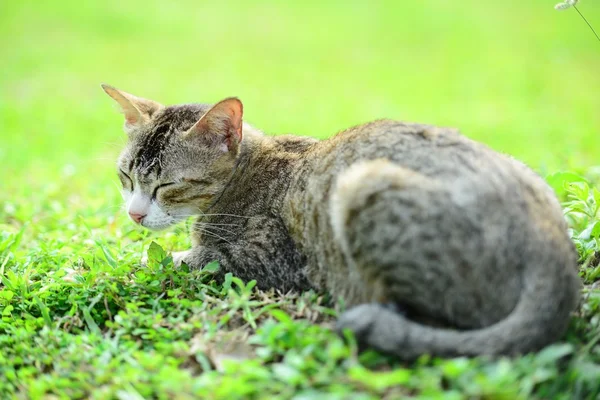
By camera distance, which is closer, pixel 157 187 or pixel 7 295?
pixel 7 295

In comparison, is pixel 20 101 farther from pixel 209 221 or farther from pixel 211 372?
pixel 211 372

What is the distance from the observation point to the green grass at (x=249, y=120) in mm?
2592

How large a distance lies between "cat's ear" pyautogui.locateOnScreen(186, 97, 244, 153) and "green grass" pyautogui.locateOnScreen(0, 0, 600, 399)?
78 centimetres

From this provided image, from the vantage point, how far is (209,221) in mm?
4027

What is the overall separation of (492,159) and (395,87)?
355 inches

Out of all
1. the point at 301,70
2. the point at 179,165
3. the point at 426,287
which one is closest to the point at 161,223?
the point at 179,165

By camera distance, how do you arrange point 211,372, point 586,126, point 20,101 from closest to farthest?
point 211,372, point 586,126, point 20,101

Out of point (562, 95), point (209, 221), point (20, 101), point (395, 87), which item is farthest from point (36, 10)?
point (209, 221)

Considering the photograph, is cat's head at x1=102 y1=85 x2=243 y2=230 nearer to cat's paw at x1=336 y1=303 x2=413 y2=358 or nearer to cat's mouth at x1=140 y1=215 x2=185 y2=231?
cat's mouth at x1=140 y1=215 x2=185 y2=231

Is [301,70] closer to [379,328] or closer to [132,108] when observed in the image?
[132,108]

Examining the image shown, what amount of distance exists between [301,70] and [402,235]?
36.2 feet

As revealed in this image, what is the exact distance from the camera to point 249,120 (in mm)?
9047

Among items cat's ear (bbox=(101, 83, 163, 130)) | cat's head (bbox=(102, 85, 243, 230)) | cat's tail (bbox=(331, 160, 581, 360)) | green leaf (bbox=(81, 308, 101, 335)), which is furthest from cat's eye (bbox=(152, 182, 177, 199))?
cat's tail (bbox=(331, 160, 581, 360))

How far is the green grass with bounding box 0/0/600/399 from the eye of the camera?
2.59 metres
